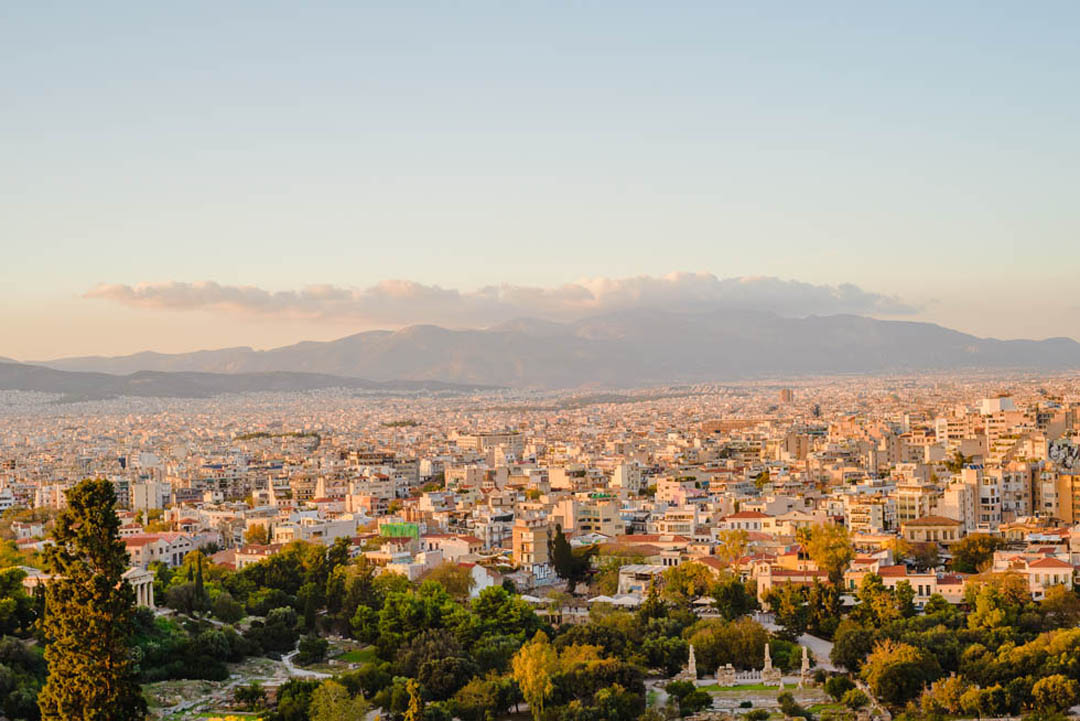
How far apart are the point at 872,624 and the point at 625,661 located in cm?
529

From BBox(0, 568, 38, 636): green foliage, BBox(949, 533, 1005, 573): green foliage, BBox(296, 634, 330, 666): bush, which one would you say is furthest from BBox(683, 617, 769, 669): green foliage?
BBox(0, 568, 38, 636): green foliage

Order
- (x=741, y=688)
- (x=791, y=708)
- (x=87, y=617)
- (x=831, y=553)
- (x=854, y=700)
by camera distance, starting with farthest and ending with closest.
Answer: (x=831, y=553) → (x=741, y=688) → (x=791, y=708) → (x=854, y=700) → (x=87, y=617)

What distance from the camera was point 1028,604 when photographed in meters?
27.6

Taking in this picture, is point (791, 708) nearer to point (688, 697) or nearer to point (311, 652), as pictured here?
point (688, 697)

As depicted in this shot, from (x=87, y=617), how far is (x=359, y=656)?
11.0m

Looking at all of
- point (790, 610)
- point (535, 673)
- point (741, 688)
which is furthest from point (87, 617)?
point (790, 610)

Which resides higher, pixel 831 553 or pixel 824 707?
pixel 831 553

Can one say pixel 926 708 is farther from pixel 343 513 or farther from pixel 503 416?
pixel 503 416

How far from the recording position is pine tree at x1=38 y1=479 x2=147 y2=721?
55.5 ft

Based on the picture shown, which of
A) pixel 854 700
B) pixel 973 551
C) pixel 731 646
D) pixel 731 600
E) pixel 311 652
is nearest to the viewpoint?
pixel 854 700

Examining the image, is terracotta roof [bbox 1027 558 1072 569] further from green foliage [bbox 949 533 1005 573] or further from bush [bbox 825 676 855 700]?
bush [bbox 825 676 855 700]

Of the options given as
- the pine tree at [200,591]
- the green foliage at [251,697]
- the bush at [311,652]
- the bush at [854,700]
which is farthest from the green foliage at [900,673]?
the pine tree at [200,591]

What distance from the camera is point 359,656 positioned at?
27.6 metres

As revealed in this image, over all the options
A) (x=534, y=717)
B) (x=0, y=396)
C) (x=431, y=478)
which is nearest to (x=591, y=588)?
(x=534, y=717)
